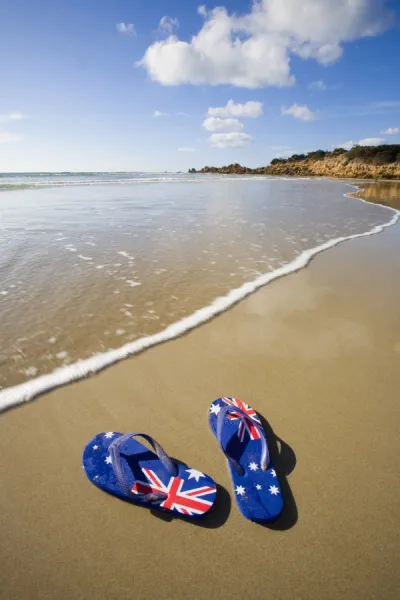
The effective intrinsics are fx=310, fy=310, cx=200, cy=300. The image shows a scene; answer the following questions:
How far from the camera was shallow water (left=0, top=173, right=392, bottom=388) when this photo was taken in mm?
3645

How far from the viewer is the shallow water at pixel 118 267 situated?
3645 millimetres

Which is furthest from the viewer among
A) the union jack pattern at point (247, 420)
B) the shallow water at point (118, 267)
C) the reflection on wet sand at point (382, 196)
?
the reflection on wet sand at point (382, 196)

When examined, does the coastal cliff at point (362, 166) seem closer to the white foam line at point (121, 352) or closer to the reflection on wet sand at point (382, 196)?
the reflection on wet sand at point (382, 196)

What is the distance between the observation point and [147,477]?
7.02 feet

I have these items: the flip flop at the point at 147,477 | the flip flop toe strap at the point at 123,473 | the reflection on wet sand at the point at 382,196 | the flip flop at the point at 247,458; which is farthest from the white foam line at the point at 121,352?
the reflection on wet sand at the point at 382,196

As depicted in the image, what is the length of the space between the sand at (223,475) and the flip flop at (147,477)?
0.07 meters

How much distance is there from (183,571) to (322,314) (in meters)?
3.36

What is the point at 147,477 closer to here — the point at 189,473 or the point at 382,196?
the point at 189,473

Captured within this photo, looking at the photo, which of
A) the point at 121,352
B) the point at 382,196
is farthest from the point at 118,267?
the point at 382,196

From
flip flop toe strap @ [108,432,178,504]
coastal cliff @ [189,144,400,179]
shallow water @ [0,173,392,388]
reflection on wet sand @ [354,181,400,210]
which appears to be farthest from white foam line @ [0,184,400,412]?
coastal cliff @ [189,144,400,179]

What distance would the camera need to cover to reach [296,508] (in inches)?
75.3

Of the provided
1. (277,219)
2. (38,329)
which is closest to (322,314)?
(38,329)

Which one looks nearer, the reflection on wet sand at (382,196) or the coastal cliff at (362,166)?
the reflection on wet sand at (382,196)

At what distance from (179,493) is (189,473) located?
170 millimetres
